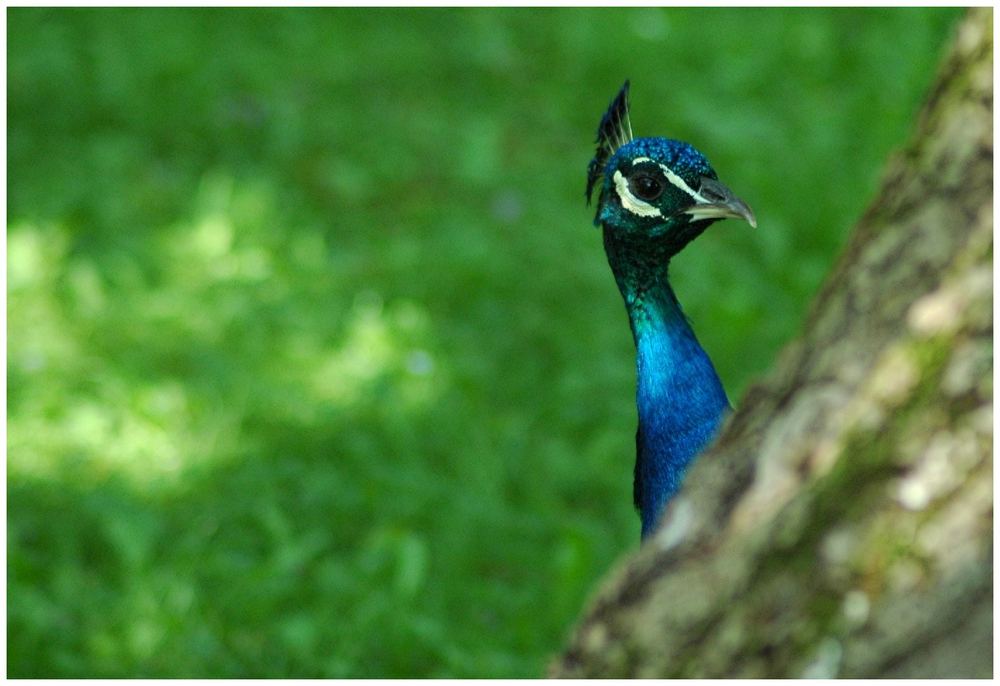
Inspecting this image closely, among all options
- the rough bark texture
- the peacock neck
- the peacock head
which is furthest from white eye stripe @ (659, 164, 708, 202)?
the rough bark texture

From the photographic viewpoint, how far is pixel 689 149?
2.49m

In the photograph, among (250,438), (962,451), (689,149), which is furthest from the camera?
(250,438)

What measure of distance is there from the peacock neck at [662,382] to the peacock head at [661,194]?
0.15 ft

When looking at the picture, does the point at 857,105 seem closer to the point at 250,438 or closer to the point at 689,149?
the point at 250,438

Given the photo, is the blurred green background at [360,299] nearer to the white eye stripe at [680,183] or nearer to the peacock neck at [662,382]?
the peacock neck at [662,382]

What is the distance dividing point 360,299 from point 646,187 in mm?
2617

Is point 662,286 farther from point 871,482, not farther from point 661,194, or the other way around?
point 871,482

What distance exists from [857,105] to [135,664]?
160 inches

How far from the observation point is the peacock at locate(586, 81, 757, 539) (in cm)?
251

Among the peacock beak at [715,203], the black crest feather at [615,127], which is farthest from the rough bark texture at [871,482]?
the black crest feather at [615,127]

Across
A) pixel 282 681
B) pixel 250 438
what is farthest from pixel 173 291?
pixel 282 681

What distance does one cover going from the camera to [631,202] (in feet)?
8.43

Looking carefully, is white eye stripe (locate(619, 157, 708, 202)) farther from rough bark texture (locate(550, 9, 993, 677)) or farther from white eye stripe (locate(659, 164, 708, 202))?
rough bark texture (locate(550, 9, 993, 677))

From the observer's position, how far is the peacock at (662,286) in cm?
251
